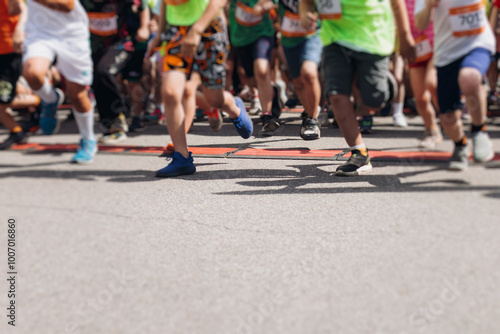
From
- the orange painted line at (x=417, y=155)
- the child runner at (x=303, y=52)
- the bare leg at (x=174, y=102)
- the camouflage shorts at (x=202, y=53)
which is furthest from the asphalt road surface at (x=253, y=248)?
the child runner at (x=303, y=52)

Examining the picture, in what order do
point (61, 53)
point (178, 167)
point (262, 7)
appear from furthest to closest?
point (262, 7) < point (178, 167) < point (61, 53)

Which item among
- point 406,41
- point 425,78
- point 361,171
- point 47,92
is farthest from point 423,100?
point 47,92

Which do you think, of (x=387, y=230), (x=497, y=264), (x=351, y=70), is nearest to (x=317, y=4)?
(x=351, y=70)

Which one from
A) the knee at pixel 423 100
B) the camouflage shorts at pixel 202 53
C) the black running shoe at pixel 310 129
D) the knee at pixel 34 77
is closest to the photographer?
the knee at pixel 423 100

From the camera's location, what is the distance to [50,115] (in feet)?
6.36

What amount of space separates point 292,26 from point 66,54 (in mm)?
1872

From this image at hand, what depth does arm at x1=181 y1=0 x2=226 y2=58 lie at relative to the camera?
7.41 feet

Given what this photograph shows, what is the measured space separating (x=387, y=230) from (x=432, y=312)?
1.50ft

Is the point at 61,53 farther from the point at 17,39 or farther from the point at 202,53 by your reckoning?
the point at 202,53

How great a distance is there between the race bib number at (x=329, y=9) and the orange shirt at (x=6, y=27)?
4.08ft

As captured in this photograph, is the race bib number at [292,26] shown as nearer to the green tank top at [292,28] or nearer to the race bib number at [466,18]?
the green tank top at [292,28]

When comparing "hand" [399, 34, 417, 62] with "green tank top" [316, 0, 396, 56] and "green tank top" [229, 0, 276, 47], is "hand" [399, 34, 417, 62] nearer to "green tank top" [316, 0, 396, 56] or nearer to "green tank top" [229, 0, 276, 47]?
"green tank top" [316, 0, 396, 56]

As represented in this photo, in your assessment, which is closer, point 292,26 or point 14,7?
point 14,7

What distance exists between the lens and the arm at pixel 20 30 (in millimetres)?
1677
